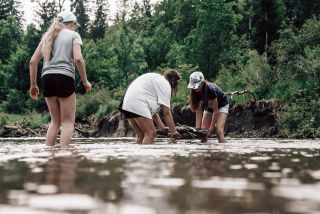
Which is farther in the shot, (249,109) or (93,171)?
(249,109)

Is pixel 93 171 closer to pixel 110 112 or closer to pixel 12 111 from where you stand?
pixel 110 112

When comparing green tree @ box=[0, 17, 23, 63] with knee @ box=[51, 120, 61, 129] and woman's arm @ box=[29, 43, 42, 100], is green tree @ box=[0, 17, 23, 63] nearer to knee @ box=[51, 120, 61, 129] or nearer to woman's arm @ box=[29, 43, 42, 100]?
woman's arm @ box=[29, 43, 42, 100]

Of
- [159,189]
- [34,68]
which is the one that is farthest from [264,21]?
[159,189]

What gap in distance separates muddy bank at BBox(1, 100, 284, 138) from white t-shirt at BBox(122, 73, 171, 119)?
12645 mm

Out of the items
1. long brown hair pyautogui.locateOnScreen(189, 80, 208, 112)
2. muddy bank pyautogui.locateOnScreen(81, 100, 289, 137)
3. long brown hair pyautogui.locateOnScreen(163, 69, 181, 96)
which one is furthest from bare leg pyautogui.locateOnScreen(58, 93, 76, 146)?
muddy bank pyautogui.locateOnScreen(81, 100, 289, 137)

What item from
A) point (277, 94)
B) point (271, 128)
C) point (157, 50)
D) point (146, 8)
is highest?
point (146, 8)

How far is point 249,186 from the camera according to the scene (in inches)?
81.1

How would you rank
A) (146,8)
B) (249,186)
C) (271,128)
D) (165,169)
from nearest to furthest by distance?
(249,186)
(165,169)
(271,128)
(146,8)

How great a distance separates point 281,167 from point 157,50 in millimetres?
46541

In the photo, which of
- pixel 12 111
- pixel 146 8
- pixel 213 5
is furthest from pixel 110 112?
pixel 146 8

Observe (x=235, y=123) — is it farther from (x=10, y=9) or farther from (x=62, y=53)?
(x=10, y=9)

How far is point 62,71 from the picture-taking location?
22.7 ft

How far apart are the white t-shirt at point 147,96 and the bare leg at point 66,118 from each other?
1.43m

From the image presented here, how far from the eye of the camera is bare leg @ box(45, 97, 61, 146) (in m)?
6.95
